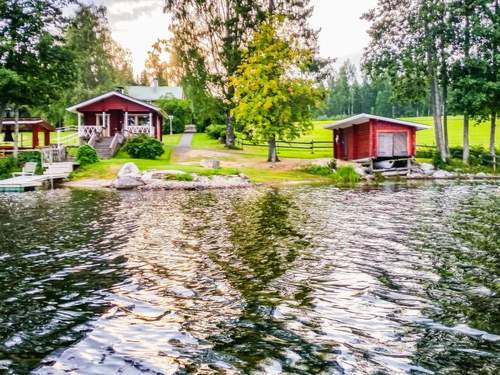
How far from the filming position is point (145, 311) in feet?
22.2

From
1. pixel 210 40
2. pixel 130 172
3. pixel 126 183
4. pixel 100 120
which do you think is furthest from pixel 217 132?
pixel 126 183

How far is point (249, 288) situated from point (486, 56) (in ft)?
126

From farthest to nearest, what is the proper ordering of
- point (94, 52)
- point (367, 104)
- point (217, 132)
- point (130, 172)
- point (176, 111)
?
point (367, 104) < point (94, 52) < point (176, 111) < point (217, 132) < point (130, 172)

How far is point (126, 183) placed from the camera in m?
27.1

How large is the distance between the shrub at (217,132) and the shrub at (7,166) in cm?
2701

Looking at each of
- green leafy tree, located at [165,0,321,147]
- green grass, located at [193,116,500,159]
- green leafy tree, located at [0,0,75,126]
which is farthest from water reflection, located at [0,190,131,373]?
green leafy tree, located at [165,0,321,147]

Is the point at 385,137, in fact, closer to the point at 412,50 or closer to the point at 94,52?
the point at 412,50

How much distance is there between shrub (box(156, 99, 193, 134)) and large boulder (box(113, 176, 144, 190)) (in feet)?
137

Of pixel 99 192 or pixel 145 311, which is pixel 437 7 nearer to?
pixel 99 192

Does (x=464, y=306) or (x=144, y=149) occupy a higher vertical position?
(x=144, y=149)

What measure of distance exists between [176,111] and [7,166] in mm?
38479

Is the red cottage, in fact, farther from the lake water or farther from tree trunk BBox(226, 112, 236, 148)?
the lake water

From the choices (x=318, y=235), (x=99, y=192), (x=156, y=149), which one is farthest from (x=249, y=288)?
(x=156, y=149)

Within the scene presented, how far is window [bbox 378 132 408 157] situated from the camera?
3916 centimetres
